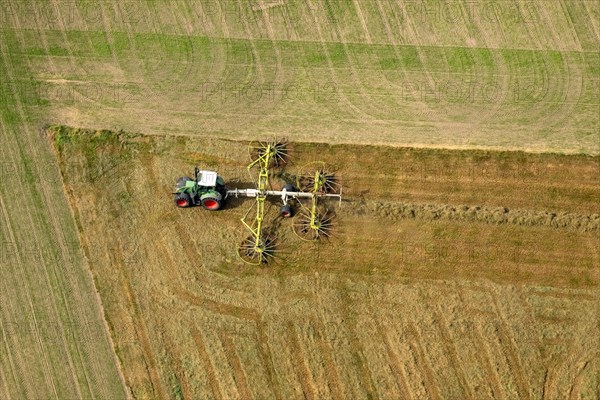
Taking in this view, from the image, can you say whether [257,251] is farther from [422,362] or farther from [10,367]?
[10,367]

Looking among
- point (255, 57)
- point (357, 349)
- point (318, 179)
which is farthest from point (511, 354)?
point (255, 57)

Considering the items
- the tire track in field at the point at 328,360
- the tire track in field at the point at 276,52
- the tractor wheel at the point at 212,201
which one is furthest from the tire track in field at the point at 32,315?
the tire track in field at the point at 276,52

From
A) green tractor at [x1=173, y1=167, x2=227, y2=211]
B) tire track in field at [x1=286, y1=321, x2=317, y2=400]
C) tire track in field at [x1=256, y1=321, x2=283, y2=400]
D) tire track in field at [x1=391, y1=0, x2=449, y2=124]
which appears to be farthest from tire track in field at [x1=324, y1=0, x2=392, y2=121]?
tire track in field at [x1=256, y1=321, x2=283, y2=400]

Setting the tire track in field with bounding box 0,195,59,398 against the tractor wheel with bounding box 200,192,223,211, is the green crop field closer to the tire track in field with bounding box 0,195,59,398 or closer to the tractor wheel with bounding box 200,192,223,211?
the tire track in field with bounding box 0,195,59,398

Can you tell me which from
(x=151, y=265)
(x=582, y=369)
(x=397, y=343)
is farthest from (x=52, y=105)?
(x=582, y=369)

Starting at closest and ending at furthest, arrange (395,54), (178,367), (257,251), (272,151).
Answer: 1. (178,367)
2. (257,251)
3. (272,151)
4. (395,54)

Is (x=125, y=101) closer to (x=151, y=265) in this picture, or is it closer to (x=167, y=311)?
(x=151, y=265)

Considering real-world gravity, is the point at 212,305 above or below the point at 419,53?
below
